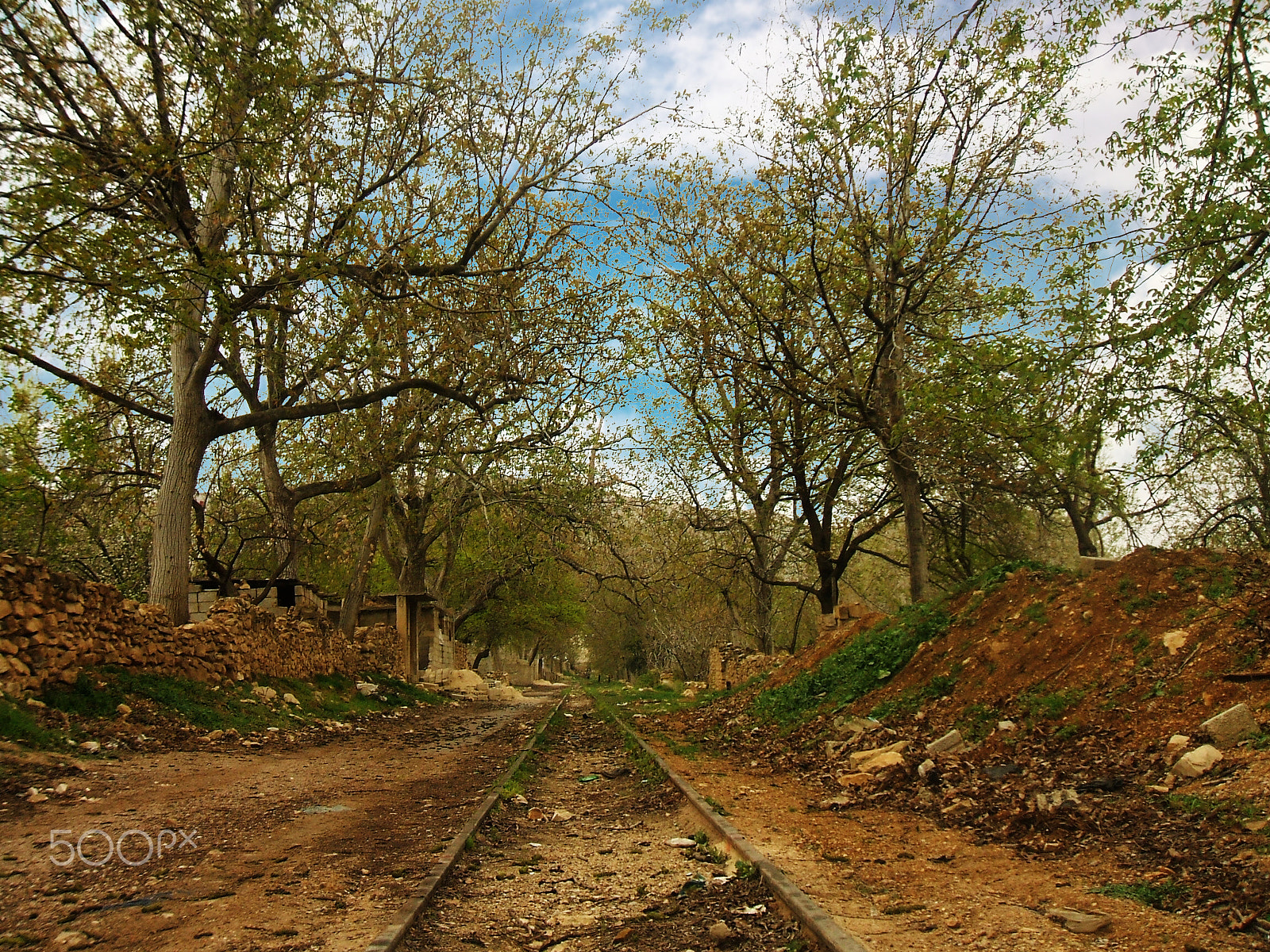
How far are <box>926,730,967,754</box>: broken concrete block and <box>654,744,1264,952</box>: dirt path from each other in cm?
128

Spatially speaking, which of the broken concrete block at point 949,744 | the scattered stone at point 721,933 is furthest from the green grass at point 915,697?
the scattered stone at point 721,933

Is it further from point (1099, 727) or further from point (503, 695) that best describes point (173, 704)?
point (503, 695)

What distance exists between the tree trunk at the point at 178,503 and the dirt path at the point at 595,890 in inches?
304

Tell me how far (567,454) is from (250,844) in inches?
414

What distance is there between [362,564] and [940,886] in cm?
1752

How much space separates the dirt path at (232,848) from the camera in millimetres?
4145

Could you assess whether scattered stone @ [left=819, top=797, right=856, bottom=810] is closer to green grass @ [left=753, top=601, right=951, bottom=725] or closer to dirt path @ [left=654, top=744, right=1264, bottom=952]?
dirt path @ [left=654, top=744, right=1264, bottom=952]

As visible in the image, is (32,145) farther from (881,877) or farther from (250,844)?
(881,877)

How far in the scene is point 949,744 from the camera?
802cm

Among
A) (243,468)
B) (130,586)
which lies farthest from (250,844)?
(243,468)

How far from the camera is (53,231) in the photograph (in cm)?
766

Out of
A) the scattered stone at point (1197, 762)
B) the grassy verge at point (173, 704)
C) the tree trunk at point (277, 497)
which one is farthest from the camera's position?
the tree trunk at point (277, 497)

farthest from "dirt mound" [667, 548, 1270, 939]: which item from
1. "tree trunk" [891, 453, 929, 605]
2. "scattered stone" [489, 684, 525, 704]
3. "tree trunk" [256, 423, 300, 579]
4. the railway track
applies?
"scattered stone" [489, 684, 525, 704]

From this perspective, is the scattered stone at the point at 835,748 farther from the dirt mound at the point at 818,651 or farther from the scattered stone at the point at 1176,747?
the dirt mound at the point at 818,651
